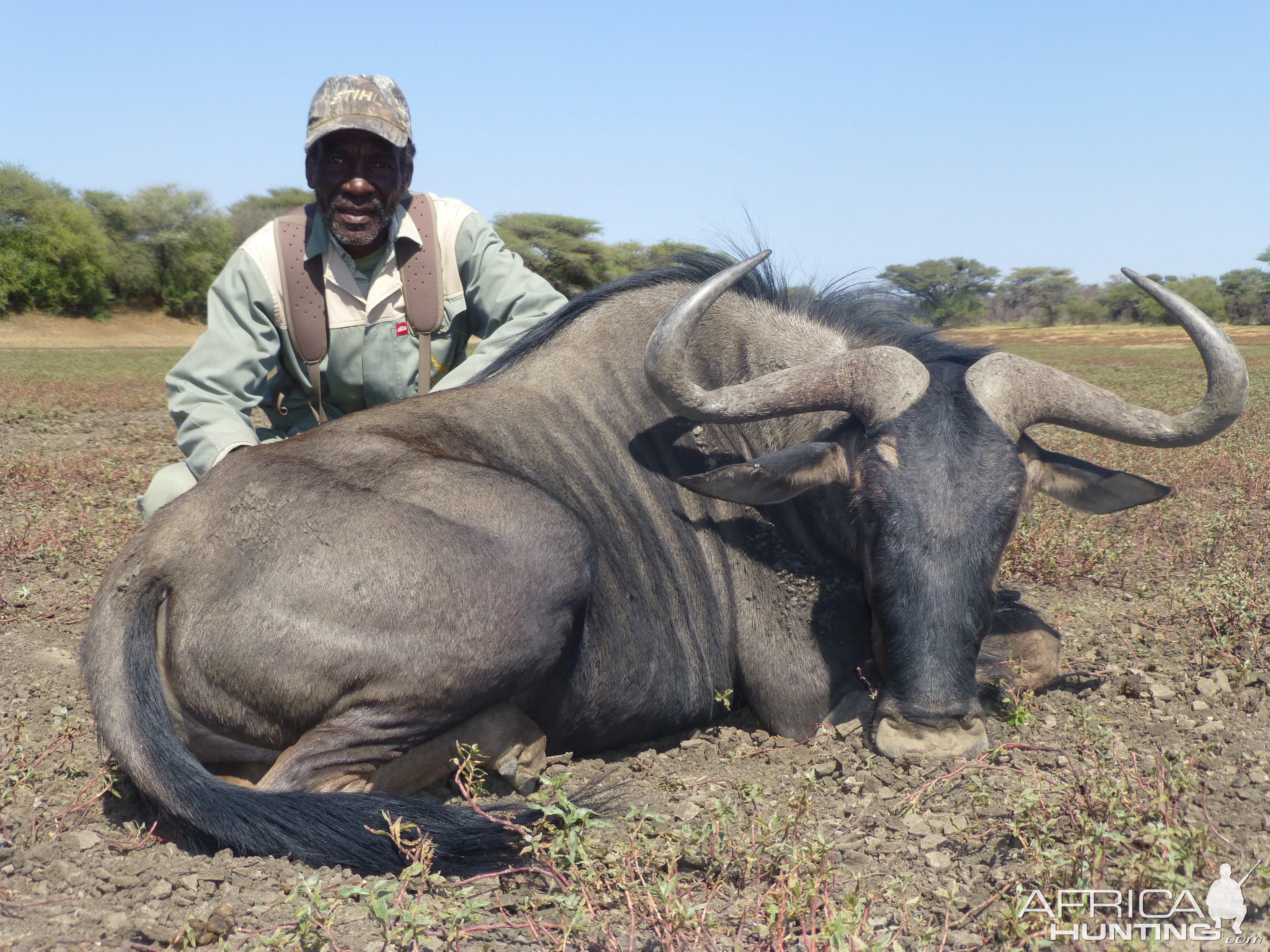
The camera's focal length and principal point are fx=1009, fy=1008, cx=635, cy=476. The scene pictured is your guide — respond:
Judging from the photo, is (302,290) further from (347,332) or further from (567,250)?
(567,250)

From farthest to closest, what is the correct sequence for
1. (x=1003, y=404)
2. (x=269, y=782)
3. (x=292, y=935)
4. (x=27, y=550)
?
(x=27, y=550) < (x=1003, y=404) < (x=269, y=782) < (x=292, y=935)

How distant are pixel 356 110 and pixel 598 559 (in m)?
2.81

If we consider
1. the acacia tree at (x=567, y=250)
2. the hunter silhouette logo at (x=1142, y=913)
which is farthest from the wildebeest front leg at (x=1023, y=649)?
the acacia tree at (x=567, y=250)

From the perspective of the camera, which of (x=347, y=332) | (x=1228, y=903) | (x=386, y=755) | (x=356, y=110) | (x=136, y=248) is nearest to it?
(x=1228, y=903)

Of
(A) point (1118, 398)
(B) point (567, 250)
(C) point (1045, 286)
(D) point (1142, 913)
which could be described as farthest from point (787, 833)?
(C) point (1045, 286)

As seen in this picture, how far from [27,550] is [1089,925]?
5.77 meters

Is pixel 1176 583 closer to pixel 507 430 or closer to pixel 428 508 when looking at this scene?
pixel 507 430

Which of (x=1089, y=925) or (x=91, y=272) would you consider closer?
(x=1089, y=925)

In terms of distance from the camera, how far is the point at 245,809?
9.08ft

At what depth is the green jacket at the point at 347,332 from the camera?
4.79 m

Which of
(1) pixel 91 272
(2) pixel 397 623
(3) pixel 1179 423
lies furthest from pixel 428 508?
(1) pixel 91 272

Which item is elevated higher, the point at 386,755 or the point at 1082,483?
the point at 1082,483

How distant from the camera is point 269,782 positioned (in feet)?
9.74

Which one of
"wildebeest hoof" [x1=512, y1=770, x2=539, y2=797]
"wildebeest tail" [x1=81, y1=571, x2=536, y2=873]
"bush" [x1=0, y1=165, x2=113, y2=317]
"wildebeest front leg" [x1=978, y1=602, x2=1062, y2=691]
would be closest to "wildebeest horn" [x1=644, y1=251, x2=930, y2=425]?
"wildebeest front leg" [x1=978, y1=602, x2=1062, y2=691]
